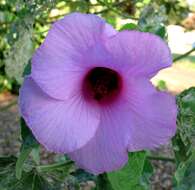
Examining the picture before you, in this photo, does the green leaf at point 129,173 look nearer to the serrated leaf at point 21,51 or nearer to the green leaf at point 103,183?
the green leaf at point 103,183

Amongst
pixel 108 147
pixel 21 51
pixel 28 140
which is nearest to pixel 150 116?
pixel 108 147

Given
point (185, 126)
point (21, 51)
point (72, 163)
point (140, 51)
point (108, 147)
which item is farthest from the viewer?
point (21, 51)

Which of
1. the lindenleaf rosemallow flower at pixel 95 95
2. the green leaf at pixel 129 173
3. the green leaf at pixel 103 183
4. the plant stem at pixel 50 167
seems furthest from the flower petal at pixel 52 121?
the plant stem at pixel 50 167

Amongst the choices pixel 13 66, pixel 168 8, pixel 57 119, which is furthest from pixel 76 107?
pixel 168 8

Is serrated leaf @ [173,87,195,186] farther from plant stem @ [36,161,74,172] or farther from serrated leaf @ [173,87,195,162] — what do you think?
plant stem @ [36,161,74,172]

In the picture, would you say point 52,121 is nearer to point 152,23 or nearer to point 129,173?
point 129,173

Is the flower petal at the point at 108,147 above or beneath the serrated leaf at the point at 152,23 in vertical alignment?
beneath

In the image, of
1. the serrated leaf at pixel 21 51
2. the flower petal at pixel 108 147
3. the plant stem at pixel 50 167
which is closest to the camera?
the flower petal at pixel 108 147
